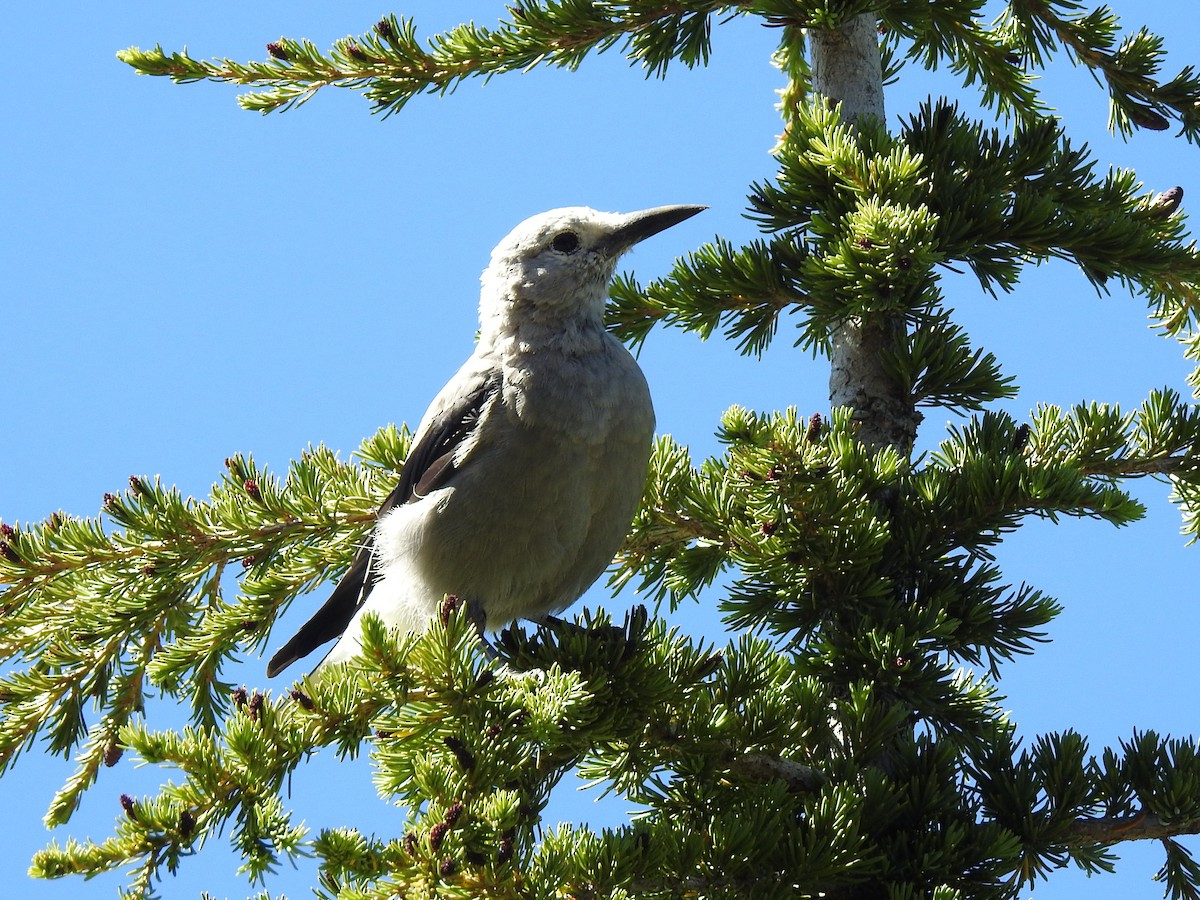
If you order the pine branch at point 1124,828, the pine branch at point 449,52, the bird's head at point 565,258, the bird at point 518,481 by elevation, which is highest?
Result: the pine branch at point 449,52

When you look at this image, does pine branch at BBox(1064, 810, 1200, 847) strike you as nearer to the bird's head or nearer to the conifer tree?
the conifer tree

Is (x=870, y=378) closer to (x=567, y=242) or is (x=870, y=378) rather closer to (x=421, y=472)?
(x=567, y=242)

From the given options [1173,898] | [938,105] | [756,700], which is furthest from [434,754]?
[938,105]

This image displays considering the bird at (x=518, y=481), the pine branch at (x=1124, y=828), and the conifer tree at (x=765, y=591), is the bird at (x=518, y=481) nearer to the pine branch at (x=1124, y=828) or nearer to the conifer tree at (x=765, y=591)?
the conifer tree at (x=765, y=591)

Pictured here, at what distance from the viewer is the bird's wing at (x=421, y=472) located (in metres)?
3.70

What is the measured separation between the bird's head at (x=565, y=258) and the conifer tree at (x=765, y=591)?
0.77 feet

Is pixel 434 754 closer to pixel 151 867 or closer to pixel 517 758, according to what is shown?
pixel 517 758

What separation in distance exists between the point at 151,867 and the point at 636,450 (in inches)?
70.9

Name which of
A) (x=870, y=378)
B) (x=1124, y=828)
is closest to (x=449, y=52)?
(x=870, y=378)

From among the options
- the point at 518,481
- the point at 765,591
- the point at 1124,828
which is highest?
the point at 518,481

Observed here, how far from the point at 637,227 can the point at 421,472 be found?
45.4 inches

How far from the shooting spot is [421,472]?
3.78m

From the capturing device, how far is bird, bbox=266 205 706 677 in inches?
138

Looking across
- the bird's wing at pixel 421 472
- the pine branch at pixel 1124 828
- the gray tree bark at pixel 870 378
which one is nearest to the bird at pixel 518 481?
the bird's wing at pixel 421 472
